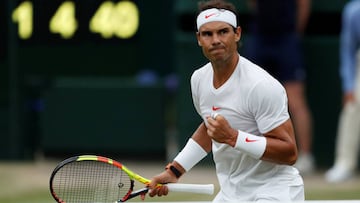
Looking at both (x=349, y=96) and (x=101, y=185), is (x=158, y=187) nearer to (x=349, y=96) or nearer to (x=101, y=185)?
(x=101, y=185)

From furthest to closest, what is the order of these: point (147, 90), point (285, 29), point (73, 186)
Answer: point (147, 90) < point (285, 29) < point (73, 186)

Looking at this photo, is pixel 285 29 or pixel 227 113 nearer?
pixel 227 113

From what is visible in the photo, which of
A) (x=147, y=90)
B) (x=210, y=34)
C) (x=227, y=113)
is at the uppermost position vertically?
(x=210, y=34)

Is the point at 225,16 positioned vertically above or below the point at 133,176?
above

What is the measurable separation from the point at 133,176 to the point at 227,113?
510 mm

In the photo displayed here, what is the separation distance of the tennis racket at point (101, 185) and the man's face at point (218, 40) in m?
0.60

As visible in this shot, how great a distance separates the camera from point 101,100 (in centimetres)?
966

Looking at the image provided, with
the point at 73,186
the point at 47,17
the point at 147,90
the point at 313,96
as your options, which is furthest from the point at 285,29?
the point at 73,186

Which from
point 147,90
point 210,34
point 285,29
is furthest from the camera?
point 147,90

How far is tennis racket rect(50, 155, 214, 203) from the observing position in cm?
502

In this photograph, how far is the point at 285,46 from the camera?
892cm

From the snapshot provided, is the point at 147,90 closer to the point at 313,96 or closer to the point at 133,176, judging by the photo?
the point at 313,96

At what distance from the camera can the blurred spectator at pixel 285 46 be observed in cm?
884

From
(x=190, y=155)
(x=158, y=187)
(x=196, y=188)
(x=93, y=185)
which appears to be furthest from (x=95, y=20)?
(x=196, y=188)
